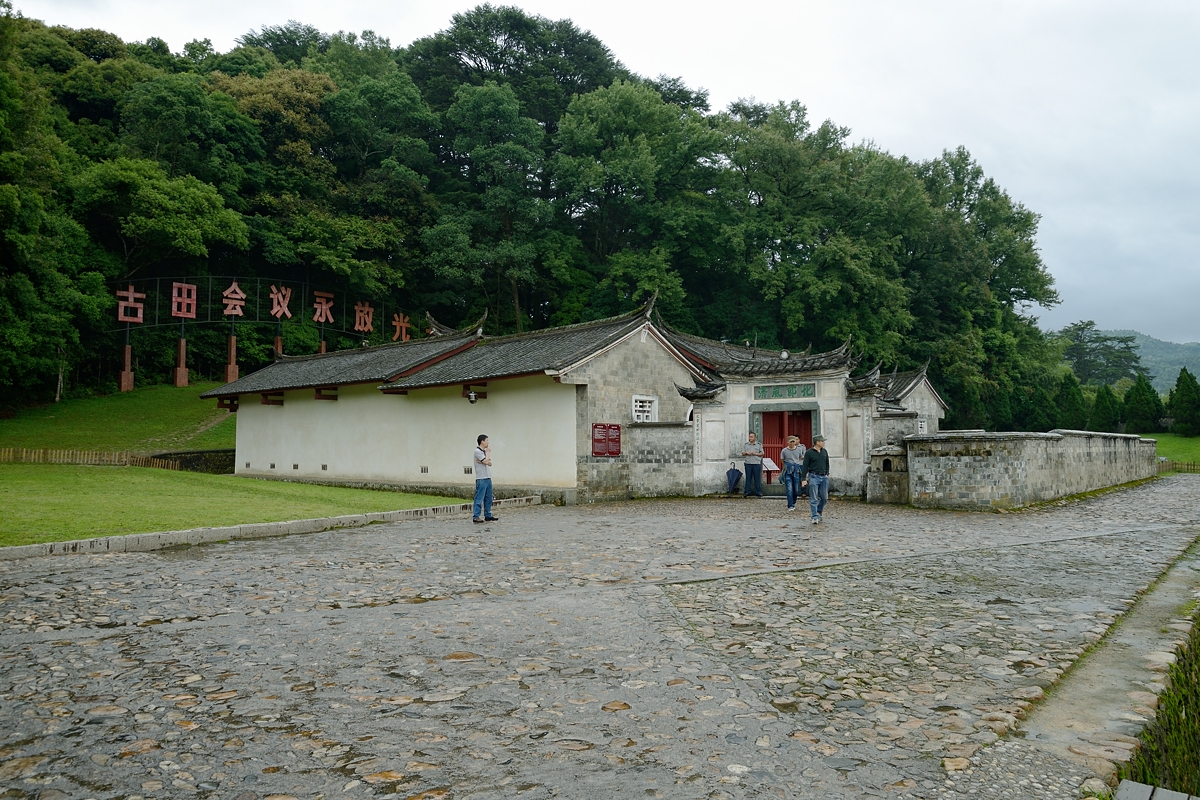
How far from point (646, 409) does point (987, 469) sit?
9171mm

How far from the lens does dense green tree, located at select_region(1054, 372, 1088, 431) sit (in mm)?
47812

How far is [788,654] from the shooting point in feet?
18.8

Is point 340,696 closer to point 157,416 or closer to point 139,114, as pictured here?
point 157,416

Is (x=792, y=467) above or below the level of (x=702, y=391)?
below

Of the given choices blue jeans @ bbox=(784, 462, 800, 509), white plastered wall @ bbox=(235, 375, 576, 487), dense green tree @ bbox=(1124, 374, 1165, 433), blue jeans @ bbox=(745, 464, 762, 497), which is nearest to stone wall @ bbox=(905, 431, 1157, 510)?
blue jeans @ bbox=(784, 462, 800, 509)

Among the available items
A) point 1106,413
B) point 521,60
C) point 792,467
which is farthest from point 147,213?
point 1106,413

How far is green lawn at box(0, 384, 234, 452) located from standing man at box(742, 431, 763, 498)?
76.2 feet

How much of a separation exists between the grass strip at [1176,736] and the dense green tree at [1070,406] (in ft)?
157

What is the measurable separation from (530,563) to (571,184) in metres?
36.6

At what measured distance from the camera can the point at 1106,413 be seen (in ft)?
152

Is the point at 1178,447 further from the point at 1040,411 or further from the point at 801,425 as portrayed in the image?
the point at 801,425

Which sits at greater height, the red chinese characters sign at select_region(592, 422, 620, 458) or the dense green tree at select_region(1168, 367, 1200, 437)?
the dense green tree at select_region(1168, 367, 1200, 437)

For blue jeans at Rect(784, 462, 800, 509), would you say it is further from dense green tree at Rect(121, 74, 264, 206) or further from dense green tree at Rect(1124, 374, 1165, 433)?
dense green tree at Rect(1124, 374, 1165, 433)

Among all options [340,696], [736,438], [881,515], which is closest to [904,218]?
[736,438]
